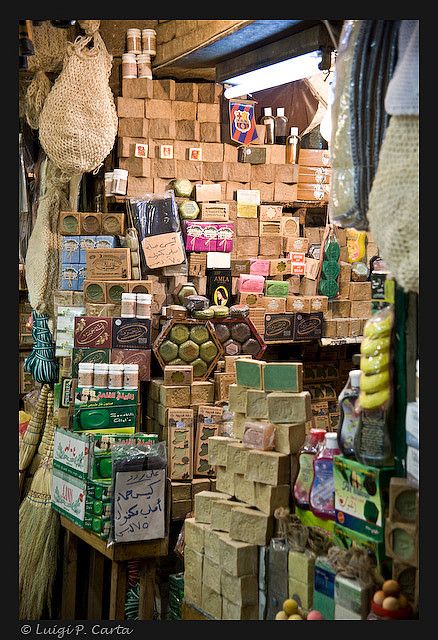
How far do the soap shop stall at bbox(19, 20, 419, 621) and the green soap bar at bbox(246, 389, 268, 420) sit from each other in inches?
0.4

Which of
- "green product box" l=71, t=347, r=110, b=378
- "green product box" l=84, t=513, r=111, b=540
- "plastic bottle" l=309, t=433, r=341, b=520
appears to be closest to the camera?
"plastic bottle" l=309, t=433, r=341, b=520

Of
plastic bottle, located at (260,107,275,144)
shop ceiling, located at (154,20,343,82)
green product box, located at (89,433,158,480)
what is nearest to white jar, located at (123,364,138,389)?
green product box, located at (89,433,158,480)

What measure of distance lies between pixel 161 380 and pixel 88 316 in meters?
0.63

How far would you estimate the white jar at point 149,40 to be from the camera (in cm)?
595

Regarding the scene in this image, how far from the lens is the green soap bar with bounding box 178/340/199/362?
19.6 feet

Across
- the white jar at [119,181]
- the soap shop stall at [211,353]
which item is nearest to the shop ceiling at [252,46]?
the soap shop stall at [211,353]

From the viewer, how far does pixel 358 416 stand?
11.9 ft

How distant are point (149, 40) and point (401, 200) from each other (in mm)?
3221

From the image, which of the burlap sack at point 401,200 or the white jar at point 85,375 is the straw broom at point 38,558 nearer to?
the white jar at point 85,375

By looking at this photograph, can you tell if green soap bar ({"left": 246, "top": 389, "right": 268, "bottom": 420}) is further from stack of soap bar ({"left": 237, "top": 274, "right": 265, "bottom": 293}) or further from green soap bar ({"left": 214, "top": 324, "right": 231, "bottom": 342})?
stack of soap bar ({"left": 237, "top": 274, "right": 265, "bottom": 293})

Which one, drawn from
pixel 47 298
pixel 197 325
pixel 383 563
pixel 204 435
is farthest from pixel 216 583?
pixel 47 298

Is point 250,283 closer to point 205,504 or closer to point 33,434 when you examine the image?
point 33,434

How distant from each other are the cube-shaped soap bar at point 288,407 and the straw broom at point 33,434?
2.38 meters

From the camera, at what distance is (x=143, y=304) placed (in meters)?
5.73
